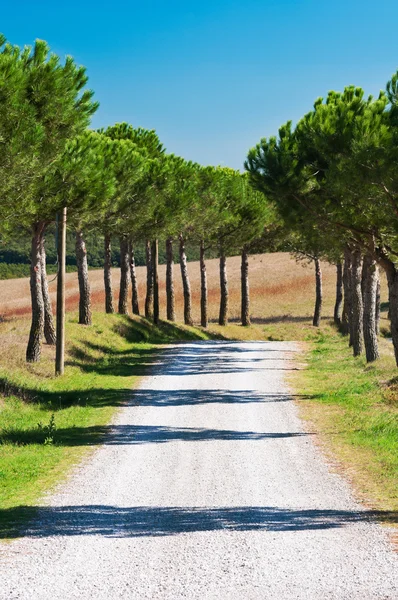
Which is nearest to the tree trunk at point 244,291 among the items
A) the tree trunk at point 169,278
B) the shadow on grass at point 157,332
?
the shadow on grass at point 157,332

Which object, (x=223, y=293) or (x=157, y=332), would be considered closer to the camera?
(x=157, y=332)

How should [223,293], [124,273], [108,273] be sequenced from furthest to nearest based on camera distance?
[223,293], [124,273], [108,273]

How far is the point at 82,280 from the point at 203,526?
87.1 ft

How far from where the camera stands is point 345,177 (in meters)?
21.5

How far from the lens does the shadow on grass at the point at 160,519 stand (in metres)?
9.58

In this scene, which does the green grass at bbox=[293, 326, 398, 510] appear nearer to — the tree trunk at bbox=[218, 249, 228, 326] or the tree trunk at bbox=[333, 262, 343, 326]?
the tree trunk at bbox=[333, 262, 343, 326]

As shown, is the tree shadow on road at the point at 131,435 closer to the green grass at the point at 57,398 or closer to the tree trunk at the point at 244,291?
the green grass at the point at 57,398

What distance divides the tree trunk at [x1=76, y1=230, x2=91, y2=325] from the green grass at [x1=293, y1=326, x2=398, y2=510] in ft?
35.8

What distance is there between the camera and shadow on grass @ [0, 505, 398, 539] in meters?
9.58

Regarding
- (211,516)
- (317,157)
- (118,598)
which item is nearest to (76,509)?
(211,516)

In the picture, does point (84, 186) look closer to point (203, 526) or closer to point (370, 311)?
point (370, 311)

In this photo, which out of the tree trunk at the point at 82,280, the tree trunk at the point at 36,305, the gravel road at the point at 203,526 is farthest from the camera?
the tree trunk at the point at 82,280

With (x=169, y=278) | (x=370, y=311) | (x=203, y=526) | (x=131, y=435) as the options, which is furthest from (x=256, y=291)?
(x=203, y=526)

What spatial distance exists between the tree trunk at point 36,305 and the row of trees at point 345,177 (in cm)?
856
